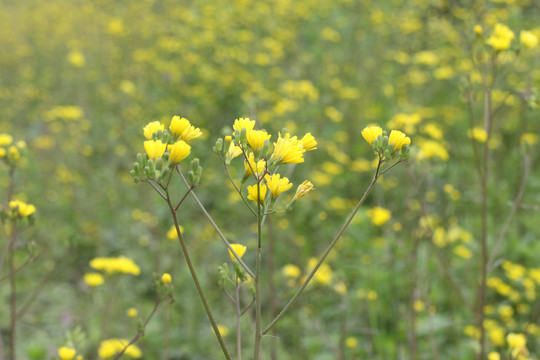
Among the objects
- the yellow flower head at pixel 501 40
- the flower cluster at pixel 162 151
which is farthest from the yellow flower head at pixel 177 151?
the yellow flower head at pixel 501 40

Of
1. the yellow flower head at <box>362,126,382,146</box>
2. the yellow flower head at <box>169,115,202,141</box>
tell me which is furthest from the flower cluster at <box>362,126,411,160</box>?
the yellow flower head at <box>169,115,202,141</box>

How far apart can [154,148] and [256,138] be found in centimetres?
26

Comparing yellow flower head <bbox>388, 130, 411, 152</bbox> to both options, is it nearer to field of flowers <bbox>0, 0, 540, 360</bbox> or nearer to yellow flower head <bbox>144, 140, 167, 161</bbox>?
field of flowers <bbox>0, 0, 540, 360</bbox>

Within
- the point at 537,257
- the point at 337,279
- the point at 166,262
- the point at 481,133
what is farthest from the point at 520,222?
the point at 166,262

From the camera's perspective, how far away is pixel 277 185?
3.98 feet

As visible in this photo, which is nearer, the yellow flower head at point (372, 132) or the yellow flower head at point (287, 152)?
the yellow flower head at point (287, 152)

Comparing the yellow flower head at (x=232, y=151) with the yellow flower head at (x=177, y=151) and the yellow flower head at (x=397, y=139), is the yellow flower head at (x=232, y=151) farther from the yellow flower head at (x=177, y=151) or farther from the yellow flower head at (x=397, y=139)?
the yellow flower head at (x=397, y=139)

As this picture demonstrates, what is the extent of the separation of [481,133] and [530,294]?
1291 millimetres

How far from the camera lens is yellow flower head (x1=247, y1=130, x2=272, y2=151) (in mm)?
1217

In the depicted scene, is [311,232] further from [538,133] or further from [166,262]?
[538,133]

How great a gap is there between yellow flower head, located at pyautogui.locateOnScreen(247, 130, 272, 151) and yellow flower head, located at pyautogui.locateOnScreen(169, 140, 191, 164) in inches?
6.1

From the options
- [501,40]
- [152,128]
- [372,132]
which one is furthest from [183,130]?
[501,40]

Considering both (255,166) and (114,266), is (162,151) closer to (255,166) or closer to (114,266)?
(255,166)

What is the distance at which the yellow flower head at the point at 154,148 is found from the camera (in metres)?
1.19
